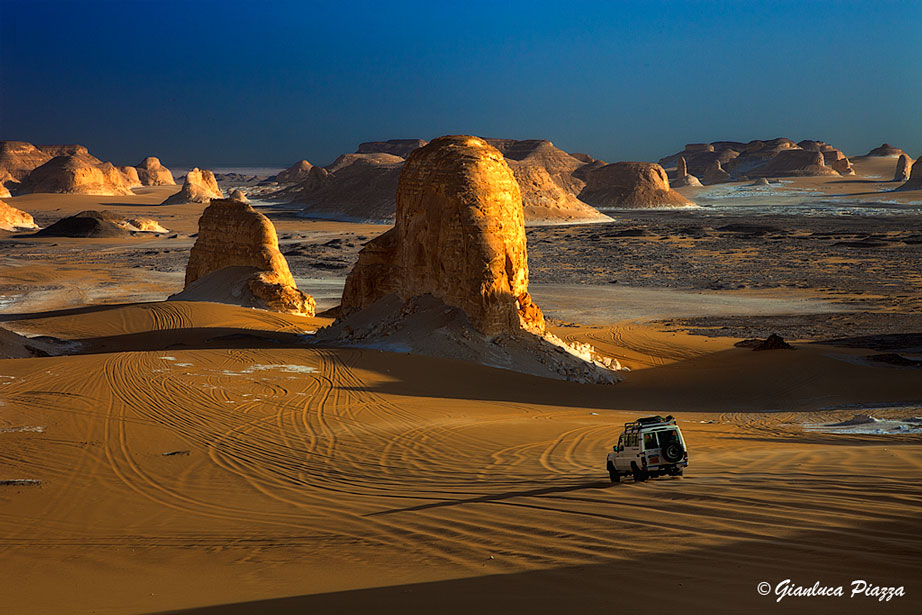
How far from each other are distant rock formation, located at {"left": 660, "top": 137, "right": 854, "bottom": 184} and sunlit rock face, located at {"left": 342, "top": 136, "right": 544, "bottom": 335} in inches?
6128

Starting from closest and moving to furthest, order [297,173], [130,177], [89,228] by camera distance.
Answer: [89,228], [130,177], [297,173]

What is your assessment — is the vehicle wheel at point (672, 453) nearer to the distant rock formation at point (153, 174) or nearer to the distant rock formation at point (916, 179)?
the distant rock formation at point (916, 179)

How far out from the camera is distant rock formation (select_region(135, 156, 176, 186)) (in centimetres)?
17588

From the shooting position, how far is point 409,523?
24.1 ft

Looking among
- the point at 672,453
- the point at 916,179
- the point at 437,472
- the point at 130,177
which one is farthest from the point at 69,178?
the point at 916,179

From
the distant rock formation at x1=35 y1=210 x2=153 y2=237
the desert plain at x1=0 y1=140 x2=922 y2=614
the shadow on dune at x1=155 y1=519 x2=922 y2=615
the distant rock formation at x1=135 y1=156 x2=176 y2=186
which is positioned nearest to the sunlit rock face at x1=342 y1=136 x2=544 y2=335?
the desert plain at x1=0 y1=140 x2=922 y2=614

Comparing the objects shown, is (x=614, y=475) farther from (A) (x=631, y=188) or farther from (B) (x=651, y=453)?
(A) (x=631, y=188)

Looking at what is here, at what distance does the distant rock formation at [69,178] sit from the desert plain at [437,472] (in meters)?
105

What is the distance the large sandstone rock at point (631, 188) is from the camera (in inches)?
4454

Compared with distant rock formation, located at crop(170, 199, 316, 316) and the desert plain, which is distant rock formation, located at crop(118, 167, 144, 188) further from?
the desert plain

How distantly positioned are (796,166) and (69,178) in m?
142

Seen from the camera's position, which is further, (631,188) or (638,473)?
(631,188)

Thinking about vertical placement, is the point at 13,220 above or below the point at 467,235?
above

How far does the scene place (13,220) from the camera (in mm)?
78688
